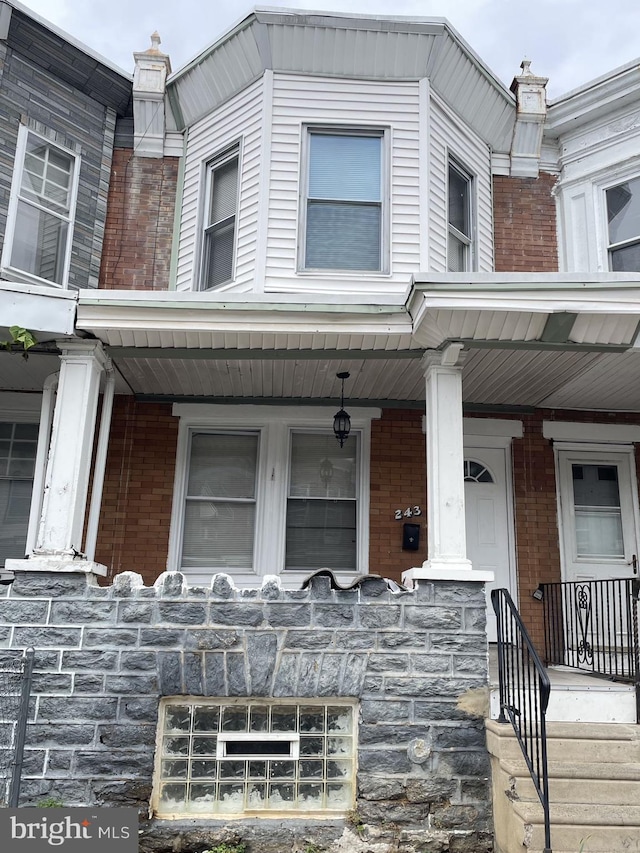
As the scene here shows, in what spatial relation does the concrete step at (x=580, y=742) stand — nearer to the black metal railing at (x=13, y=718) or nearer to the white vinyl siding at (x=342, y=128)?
the black metal railing at (x=13, y=718)

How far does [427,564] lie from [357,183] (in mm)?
3989

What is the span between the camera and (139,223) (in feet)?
26.4

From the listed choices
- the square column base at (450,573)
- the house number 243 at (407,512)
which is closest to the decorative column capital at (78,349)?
the square column base at (450,573)

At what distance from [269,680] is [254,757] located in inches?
21.8

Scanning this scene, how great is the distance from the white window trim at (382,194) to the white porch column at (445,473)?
163cm

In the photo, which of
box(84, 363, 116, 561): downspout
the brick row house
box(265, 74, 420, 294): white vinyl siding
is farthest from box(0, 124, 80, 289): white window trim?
box(265, 74, 420, 294): white vinyl siding

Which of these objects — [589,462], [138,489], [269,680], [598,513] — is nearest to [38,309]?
[138,489]

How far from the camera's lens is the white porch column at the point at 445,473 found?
539 centimetres

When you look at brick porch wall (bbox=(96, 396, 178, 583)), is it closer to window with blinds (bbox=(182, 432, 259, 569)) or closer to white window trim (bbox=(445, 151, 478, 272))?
window with blinds (bbox=(182, 432, 259, 569))

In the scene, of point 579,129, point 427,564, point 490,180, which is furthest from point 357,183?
point 427,564

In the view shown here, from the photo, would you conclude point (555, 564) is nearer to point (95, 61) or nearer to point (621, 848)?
point (621, 848)

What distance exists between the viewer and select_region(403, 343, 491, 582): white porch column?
539 centimetres

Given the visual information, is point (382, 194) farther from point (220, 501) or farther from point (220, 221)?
point (220, 501)

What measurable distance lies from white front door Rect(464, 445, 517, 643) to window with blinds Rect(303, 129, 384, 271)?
88.8 inches
